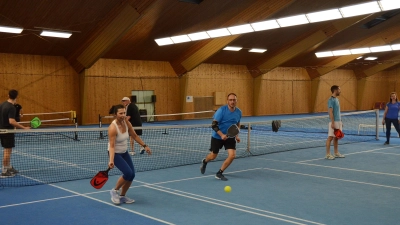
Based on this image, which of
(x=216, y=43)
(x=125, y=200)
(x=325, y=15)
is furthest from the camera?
(x=216, y=43)

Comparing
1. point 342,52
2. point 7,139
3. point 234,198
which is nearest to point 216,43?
point 342,52

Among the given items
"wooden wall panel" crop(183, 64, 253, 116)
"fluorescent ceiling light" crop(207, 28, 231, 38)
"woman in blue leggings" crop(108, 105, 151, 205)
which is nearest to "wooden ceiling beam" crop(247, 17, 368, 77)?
"wooden wall panel" crop(183, 64, 253, 116)

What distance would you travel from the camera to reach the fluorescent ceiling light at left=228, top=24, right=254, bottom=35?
23.8 m

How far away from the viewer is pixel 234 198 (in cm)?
752

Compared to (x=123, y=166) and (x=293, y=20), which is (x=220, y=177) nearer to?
(x=123, y=166)

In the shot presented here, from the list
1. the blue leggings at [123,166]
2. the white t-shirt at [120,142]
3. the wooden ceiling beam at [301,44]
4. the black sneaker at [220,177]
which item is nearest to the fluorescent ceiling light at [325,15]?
the wooden ceiling beam at [301,44]

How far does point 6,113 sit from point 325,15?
16131 mm

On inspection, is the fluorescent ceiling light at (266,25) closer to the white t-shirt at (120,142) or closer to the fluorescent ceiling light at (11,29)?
the fluorescent ceiling light at (11,29)

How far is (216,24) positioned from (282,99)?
15.7 meters

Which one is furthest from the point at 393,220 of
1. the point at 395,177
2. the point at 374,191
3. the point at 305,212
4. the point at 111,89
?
the point at 111,89

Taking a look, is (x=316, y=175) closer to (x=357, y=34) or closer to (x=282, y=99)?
(x=357, y=34)

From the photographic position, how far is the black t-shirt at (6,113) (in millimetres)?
9750

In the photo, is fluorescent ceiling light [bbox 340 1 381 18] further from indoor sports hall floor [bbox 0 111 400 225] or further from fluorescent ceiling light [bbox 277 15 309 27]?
indoor sports hall floor [bbox 0 111 400 225]

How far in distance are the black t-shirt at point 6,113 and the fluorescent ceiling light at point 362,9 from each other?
Result: 620 inches
